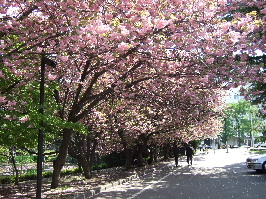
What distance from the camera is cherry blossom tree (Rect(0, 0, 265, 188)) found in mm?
7875

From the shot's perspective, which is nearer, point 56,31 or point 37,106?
point 56,31

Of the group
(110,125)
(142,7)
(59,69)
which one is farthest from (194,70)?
(110,125)

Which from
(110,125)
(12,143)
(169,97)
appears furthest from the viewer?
(110,125)

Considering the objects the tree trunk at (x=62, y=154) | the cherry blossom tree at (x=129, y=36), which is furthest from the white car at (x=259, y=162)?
the tree trunk at (x=62, y=154)

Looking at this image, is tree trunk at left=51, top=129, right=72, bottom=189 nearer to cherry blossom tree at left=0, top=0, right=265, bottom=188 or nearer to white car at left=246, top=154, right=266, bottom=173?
cherry blossom tree at left=0, top=0, right=265, bottom=188

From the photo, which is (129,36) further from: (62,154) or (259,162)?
(259,162)

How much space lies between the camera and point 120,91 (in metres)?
12.3

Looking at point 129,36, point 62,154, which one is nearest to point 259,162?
point 62,154

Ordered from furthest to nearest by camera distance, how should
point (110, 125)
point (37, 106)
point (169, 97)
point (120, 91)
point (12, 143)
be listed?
point (110, 125)
point (169, 97)
point (120, 91)
point (12, 143)
point (37, 106)

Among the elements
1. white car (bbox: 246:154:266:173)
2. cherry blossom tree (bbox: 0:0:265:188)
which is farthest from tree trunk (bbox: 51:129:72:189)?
white car (bbox: 246:154:266:173)

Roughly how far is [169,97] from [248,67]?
12.1ft

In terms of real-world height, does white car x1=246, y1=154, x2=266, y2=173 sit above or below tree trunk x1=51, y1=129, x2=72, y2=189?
below

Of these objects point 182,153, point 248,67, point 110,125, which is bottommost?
point 182,153

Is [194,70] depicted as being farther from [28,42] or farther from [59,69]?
[28,42]
